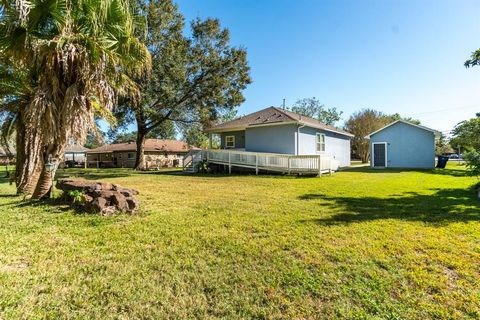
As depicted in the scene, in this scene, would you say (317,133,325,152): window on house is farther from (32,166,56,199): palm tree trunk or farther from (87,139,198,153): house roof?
(87,139,198,153): house roof

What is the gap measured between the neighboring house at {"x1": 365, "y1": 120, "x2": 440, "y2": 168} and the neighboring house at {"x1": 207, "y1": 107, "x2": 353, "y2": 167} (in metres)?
3.89

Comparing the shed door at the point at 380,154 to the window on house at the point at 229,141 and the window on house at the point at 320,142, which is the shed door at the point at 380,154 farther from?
the window on house at the point at 229,141

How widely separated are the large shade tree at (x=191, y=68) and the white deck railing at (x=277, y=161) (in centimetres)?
492

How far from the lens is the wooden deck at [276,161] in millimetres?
13828

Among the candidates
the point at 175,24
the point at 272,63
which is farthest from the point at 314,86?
the point at 175,24

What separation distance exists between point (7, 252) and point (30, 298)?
1792 mm

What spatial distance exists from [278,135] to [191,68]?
8.83m

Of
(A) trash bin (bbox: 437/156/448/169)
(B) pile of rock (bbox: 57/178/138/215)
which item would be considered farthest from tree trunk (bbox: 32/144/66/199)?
(A) trash bin (bbox: 437/156/448/169)

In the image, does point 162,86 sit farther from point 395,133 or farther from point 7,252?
point 395,133

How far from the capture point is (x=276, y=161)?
1478 cm

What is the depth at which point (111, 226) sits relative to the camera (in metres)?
5.11

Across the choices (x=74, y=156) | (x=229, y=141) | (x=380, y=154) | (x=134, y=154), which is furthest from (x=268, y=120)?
(x=74, y=156)

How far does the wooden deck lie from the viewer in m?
13.8

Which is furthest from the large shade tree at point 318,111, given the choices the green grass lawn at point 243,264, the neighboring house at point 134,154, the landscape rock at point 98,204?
the landscape rock at point 98,204
